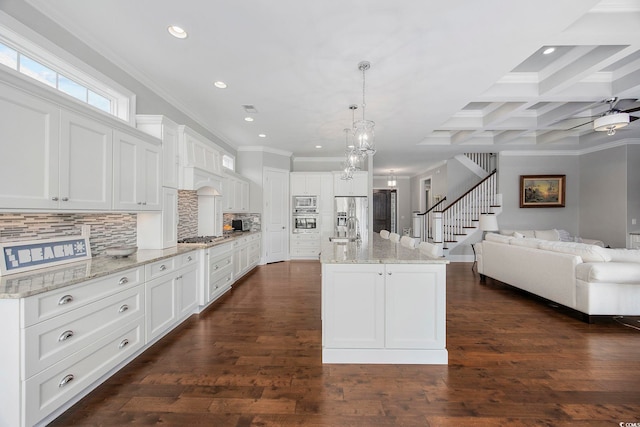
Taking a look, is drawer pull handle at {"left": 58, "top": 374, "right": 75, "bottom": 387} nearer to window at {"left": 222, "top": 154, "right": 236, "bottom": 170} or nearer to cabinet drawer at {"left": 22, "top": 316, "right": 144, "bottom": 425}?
cabinet drawer at {"left": 22, "top": 316, "right": 144, "bottom": 425}

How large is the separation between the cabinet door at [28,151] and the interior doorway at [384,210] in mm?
9713

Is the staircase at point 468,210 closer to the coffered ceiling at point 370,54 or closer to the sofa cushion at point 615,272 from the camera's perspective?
the coffered ceiling at point 370,54

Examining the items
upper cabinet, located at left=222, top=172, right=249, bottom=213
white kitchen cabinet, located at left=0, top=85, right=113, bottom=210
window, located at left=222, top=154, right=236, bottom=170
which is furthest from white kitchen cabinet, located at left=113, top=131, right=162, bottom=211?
window, located at left=222, top=154, right=236, bottom=170

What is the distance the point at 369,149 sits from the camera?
2986mm

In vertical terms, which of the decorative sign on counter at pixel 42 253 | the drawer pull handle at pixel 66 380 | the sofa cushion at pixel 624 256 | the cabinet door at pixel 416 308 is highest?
the decorative sign on counter at pixel 42 253

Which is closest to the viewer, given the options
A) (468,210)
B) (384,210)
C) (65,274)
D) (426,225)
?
(65,274)

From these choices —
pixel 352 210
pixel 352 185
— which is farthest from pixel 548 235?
pixel 352 185

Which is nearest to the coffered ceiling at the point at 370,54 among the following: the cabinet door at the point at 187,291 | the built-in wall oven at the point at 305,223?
the cabinet door at the point at 187,291

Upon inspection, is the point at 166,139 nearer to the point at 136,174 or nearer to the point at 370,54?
the point at 136,174

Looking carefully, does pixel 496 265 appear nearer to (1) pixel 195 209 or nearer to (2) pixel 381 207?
(1) pixel 195 209

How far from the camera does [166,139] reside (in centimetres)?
305

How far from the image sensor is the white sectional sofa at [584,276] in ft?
9.45

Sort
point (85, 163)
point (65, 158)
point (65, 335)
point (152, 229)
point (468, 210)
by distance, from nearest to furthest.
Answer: point (65, 335), point (65, 158), point (85, 163), point (152, 229), point (468, 210)

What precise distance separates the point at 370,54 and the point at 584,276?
3528mm
